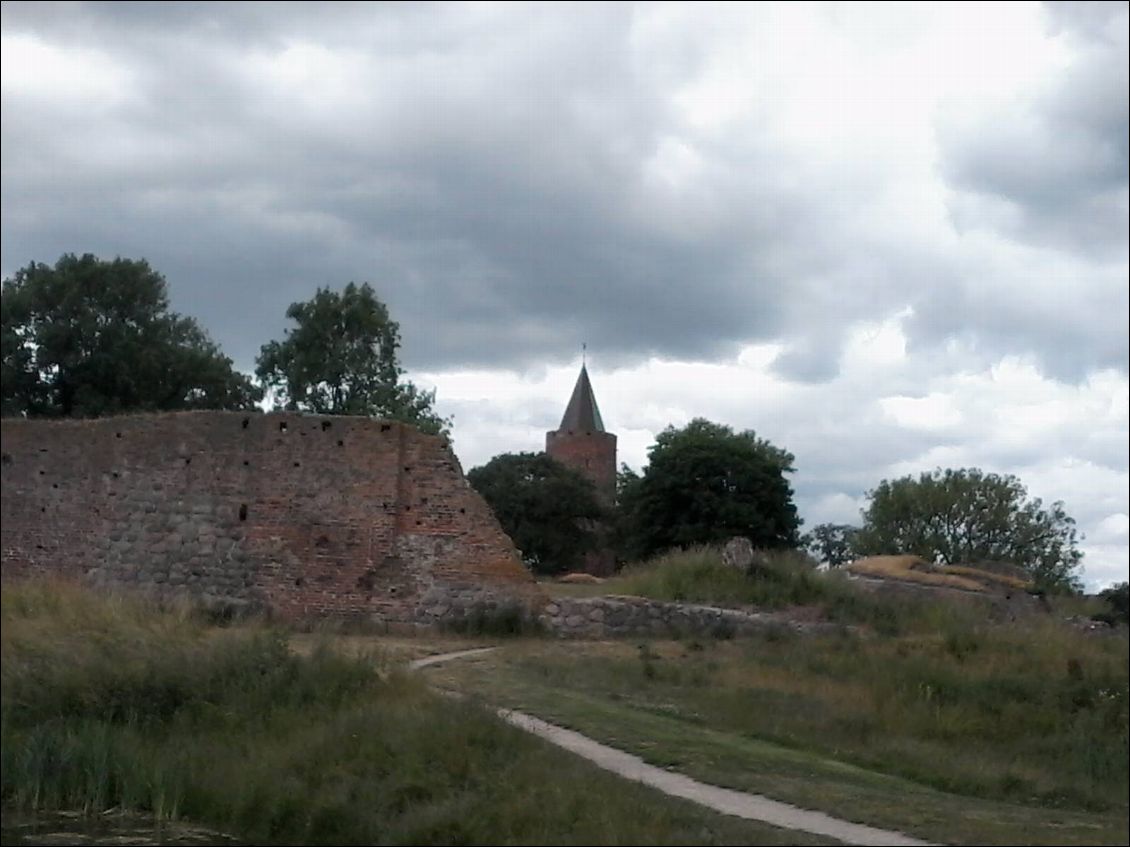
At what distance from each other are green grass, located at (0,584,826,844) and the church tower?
5211 cm

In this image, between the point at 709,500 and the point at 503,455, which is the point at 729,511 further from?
the point at 503,455

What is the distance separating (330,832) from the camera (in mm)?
11078

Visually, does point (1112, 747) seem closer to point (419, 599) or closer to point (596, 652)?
point (596, 652)

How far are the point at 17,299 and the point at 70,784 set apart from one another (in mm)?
7411

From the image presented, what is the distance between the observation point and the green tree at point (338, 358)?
3609 cm

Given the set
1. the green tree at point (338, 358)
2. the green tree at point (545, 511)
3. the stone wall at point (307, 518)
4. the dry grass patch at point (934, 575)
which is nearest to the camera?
the stone wall at point (307, 518)

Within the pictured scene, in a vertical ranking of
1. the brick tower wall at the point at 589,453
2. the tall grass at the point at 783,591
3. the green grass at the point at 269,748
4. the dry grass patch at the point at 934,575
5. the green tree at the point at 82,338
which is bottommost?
the green grass at the point at 269,748

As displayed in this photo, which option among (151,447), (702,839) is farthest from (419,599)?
(702,839)

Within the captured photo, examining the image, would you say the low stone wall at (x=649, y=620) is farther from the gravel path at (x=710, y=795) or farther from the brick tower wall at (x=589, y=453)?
the brick tower wall at (x=589, y=453)

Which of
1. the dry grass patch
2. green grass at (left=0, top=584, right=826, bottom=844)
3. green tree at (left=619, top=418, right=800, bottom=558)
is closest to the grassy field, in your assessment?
green grass at (left=0, top=584, right=826, bottom=844)

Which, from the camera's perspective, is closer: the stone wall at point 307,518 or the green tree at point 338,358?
the stone wall at point 307,518

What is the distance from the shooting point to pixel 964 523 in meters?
58.4

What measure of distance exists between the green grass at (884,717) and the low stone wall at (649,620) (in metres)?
1.07

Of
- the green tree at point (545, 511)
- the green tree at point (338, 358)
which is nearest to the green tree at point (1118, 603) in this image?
the green tree at point (338, 358)
